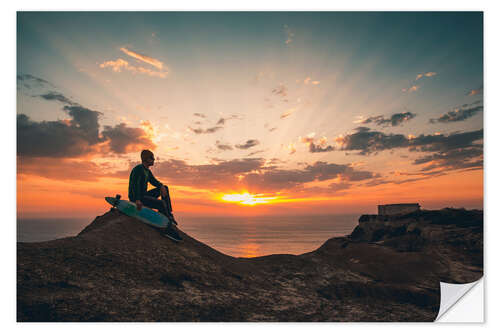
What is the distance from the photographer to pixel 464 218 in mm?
13281

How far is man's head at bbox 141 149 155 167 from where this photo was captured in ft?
23.9

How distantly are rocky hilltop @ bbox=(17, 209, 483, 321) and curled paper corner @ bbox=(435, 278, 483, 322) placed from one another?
0.60 ft

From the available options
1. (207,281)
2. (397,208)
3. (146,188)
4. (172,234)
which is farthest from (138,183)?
(397,208)

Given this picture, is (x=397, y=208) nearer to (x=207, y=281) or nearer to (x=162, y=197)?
(x=207, y=281)

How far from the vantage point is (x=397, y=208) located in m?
17.8

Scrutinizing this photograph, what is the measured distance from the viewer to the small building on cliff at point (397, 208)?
17125 mm

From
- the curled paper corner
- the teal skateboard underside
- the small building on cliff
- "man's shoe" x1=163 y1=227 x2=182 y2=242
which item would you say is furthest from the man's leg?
the small building on cliff

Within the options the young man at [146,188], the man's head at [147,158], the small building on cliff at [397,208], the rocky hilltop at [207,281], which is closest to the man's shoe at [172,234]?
the rocky hilltop at [207,281]

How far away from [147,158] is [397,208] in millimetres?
15930

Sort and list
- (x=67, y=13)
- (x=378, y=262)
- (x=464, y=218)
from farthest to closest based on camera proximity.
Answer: (x=464, y=218), (x=378, y=262), (x=67, y=13)
